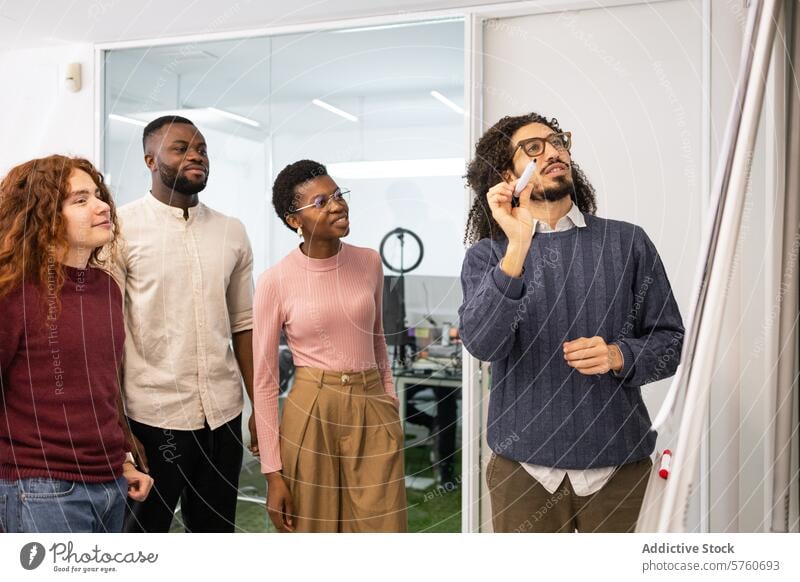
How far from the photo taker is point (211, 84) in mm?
1271

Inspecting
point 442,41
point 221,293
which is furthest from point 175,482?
point 442,41

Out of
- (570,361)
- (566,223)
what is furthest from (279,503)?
(566,223)

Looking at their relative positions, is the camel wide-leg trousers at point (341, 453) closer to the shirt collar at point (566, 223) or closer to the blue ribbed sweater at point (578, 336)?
the blue ribbed sweater at point (578, 336)

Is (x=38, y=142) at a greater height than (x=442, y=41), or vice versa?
(x=442, y=41)

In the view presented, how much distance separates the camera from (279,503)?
1.08 m

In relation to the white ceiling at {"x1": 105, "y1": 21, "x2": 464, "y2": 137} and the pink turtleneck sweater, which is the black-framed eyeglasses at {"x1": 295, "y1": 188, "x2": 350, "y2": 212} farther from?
the white ceiling at {"x1": 105, "y1": 21, "x2": 464, "y2": 137}

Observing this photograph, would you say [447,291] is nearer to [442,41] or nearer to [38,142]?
[442,41]

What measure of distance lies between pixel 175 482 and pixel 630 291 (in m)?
0.75

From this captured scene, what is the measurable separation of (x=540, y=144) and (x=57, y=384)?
73 cm

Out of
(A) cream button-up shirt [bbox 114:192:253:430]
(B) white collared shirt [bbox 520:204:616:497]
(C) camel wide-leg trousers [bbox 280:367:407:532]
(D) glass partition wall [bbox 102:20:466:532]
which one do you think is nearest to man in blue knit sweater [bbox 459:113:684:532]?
(B) white collared shirt [bbox 520:204:616:497]

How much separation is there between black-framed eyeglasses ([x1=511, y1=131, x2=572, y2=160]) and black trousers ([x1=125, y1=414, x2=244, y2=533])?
61 centimetres

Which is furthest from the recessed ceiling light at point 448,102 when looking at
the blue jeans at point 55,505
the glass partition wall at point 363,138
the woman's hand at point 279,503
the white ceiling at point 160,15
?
the blue jeans at point 55,505

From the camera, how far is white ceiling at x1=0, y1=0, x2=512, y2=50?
118cm

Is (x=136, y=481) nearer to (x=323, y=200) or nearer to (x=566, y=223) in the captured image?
(x=323, y=200)
